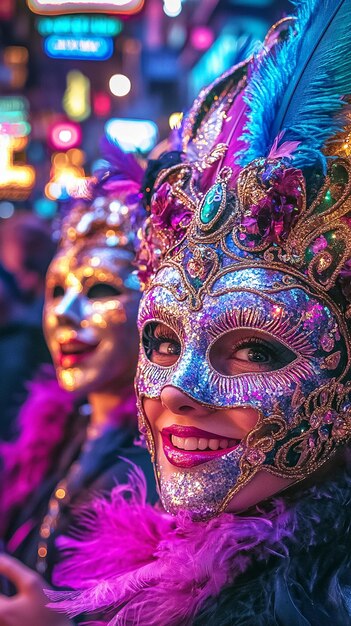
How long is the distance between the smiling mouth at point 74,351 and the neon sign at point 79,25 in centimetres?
799

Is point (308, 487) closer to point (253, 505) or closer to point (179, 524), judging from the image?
point (253, 505)

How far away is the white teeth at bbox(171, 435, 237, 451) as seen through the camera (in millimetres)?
1773

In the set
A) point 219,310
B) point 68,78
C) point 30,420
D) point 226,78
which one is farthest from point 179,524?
point 68,78

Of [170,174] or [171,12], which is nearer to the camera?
[170,174]

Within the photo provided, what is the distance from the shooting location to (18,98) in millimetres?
14703

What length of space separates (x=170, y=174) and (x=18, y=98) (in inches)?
528

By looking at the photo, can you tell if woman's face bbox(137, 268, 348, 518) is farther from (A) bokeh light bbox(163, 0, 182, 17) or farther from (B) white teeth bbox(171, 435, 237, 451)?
(A) bokeh light bbox(163, 0, 182, 17)

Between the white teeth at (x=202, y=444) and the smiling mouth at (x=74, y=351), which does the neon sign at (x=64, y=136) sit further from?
the white teeth at (x=202, y=444)

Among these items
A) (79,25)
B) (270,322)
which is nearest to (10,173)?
(79,25)

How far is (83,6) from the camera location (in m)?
9.82

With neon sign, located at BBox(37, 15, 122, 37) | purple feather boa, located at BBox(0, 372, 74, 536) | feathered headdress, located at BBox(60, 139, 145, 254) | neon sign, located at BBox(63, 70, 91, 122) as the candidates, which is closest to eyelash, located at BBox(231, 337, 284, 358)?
feathered headdress, located at BBox(60, 139, 145, 254)

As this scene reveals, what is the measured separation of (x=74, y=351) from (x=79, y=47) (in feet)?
27.5

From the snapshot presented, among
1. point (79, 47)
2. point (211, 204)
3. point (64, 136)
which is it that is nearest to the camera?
point (211, 204)

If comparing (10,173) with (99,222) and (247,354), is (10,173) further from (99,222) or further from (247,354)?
(247,354)
